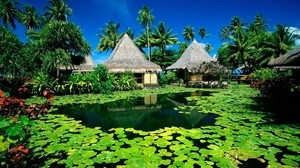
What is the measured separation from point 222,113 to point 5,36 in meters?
15.2

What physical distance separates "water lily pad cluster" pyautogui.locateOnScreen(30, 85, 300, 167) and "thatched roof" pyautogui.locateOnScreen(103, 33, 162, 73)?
14343 mm

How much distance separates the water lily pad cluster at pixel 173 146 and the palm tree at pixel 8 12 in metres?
32.7

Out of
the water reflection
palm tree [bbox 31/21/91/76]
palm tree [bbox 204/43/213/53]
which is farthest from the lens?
palm tree [bbox 204/43/213/53]

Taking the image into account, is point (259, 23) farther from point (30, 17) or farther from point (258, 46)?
point (30, 17)

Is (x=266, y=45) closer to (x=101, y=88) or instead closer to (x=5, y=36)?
(x=101, y=88)

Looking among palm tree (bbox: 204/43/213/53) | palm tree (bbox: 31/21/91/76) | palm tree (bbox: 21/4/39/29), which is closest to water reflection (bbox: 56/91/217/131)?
palm tree (bbox: 31/21/91/76)

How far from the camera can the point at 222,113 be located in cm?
960

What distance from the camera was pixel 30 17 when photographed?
3800cm

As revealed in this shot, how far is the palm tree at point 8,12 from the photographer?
32469 mm

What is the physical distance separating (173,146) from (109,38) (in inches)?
1435

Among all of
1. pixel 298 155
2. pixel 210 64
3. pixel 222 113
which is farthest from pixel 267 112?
pixel 210 64

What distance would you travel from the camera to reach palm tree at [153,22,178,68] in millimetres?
35656

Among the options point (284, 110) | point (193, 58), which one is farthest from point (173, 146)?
point (193, 58)

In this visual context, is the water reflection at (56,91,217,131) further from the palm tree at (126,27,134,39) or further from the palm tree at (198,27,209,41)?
the palm tree at (198,27,209,41)
